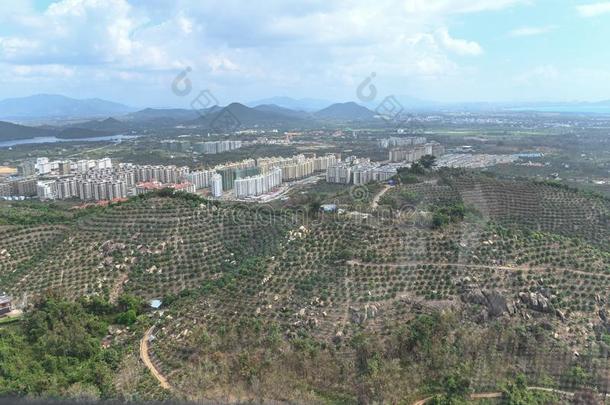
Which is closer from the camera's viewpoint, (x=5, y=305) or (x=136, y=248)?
(x=5, y=305)

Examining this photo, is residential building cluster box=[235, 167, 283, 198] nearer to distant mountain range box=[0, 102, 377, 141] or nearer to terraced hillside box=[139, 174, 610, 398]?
terraced hillside box=[139, 174, 610, 398]

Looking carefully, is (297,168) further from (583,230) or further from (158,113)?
(158,113)

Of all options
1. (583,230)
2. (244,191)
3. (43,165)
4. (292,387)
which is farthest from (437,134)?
(292,387)

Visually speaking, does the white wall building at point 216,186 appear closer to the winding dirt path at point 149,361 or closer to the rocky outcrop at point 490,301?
the winding dirt path at point 149,361

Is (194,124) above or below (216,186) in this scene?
above

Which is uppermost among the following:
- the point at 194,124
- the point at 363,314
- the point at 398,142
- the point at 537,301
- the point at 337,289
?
the point at 194,124

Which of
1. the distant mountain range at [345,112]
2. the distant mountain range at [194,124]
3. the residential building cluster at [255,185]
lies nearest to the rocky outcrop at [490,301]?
the residential building cluster at [255,185]

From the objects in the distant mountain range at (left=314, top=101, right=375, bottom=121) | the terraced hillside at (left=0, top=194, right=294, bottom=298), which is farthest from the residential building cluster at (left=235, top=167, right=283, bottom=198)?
the distant mountain range at (left=314, top=101, right=375, bottom=121)

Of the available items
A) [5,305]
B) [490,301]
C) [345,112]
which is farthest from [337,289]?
[345,112]

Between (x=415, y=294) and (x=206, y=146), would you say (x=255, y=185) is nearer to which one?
(x=415, y=294)
